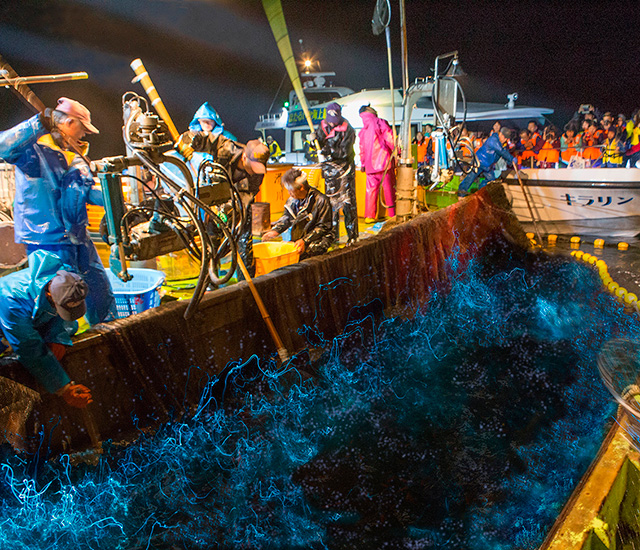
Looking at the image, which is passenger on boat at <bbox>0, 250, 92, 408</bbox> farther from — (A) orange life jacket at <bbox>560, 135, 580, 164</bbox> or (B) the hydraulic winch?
(A) orange life jacket at <bbox>560, 135, 580, 164</bbox>

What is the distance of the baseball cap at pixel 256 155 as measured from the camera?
4934 millimetres

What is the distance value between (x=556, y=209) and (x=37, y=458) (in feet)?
34.5

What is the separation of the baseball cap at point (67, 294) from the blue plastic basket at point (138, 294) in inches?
60.8

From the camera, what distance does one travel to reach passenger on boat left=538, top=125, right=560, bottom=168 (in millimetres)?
13977

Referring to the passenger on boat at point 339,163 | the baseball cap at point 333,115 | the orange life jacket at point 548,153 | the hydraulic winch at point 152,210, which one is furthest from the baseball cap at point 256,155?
the orange life jacket at point 548,153

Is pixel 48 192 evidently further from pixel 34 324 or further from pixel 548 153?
pixel 548 153

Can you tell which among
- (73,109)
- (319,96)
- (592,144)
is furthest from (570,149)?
(319,96)

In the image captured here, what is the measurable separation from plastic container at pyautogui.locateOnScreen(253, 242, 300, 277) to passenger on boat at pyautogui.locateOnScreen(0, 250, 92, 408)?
9.24 ft

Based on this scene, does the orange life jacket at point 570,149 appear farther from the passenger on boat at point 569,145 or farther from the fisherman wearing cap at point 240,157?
the fisherman wearing cap at point 240,157

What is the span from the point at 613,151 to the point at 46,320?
13754mm

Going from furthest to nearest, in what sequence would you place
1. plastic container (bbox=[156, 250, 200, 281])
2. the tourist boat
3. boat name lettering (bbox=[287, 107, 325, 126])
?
boat name lettering (bbox=[287, 107, 325, 126])
the tourist boat
plastic container (bbox=[156, 250, 200, 281])

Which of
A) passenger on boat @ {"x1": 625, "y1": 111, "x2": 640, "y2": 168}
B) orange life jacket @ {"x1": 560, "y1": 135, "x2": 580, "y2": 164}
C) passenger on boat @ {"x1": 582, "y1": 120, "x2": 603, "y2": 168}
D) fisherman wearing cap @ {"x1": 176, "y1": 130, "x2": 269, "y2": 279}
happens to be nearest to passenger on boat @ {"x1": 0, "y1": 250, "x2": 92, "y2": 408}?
fisherman wearing cap @ {"x1": 176, "y1": 130, "x2": 269, "y2": 279}

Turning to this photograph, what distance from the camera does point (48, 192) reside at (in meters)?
3.72

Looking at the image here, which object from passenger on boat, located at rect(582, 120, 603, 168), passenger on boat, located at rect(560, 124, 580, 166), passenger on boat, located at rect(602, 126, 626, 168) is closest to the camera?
passenger on boat, located at rect(602, 126, 626, 168)
